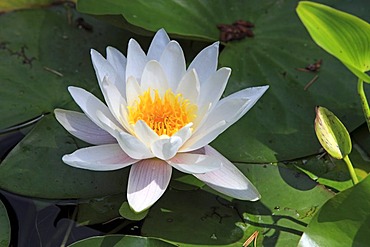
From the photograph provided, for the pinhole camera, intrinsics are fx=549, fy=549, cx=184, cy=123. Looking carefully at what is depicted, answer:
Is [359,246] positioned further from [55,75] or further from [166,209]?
[55,75]

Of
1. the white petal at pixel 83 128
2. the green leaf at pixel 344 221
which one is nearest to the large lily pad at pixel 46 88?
the white petal at pixel 83 128

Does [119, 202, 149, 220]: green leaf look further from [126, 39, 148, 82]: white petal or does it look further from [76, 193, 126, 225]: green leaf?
[126, 39, 148, 82]: white petal

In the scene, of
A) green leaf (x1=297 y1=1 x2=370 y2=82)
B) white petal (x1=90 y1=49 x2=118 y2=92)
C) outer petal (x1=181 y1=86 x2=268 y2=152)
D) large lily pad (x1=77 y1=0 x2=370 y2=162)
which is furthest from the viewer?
large lily pad (x1=77 y1=0 x2=370 y2=162)

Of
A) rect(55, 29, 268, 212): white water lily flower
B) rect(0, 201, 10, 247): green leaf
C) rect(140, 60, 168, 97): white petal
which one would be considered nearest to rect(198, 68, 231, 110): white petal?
rect(55, 29, 268, 212): white water lily flower

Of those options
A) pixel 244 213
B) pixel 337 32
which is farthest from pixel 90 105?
pixel 337 32

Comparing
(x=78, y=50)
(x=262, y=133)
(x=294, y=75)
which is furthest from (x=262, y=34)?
(x=78, y=50)
